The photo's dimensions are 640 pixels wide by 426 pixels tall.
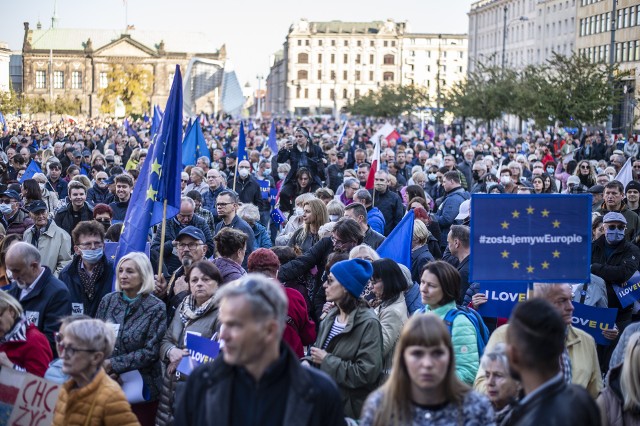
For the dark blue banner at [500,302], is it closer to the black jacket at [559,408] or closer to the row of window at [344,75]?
the black jacket at [559,408]

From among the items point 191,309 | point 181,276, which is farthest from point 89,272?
point 191,309

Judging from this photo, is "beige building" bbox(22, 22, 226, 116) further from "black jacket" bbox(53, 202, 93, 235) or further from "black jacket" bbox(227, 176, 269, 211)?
"black jacket" bbox(53, 202, 93, 235)

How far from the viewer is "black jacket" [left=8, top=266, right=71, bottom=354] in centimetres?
711

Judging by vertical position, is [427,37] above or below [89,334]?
above

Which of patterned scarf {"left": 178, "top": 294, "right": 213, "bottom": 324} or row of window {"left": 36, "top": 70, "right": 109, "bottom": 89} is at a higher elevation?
row of window {"left": 36, "top": 70, "right": 109, "bottom": 89}

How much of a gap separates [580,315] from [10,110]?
176 feet

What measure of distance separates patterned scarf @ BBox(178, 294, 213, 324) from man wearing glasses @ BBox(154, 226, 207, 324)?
2.78 ft

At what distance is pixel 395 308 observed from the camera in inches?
283

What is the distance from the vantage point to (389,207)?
14.3 m

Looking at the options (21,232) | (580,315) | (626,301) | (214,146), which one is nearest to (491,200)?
(580,315)

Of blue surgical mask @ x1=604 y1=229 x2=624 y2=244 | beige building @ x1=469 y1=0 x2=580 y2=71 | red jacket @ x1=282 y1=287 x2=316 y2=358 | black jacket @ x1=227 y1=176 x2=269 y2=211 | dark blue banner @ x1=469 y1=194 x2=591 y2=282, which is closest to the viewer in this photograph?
dark blue banner @ x1=469 y1=194 x2=591 y2=282

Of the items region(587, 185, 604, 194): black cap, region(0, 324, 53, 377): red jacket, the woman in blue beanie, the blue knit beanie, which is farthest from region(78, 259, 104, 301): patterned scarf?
region(587, 185, 604, 194): black cap

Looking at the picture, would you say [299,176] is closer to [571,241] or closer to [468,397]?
[571,241]

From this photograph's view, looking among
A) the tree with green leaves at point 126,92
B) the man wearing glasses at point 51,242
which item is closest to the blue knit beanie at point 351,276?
the man wearing glasses at point 51,242
